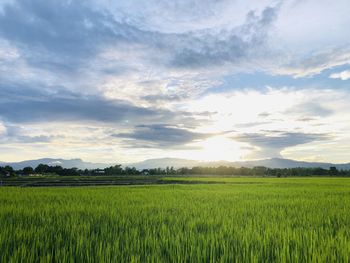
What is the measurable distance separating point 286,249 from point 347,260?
0.71m

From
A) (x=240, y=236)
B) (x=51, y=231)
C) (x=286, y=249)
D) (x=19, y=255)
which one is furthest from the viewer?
(x=51, y=231)

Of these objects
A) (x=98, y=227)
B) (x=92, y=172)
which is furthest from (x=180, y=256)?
(x=92, y=172)

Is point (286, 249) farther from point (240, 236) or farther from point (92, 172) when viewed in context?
point (92, 172)

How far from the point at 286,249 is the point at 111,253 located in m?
2.29

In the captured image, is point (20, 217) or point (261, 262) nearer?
point (261, 262)

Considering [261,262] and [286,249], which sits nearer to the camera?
[261,262]

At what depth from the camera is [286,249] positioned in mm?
3791

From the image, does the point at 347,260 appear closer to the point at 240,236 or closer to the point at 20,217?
the point at 240,236

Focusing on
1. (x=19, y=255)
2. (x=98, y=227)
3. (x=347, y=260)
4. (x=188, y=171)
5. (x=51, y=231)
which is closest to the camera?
(x=347, y=260)

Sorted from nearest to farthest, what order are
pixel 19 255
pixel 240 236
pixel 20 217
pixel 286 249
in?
pixel 19 255
pixel 286 249
pixel 240 236
pixel 20 217

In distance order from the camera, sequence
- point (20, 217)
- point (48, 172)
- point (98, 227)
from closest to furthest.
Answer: point (98, 227), point (20, 217), point (48, 172)

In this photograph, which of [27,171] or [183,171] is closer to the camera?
[27,171]

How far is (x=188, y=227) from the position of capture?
5223 mm

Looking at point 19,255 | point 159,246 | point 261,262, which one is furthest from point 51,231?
point 261,262
